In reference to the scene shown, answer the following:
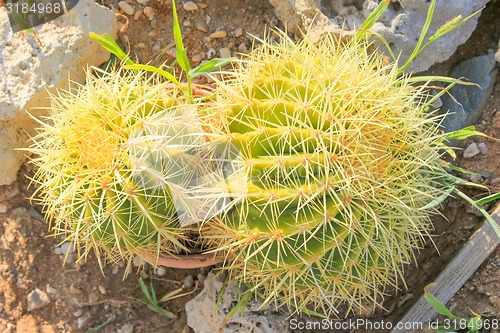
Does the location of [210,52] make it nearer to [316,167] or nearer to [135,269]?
[135,269]

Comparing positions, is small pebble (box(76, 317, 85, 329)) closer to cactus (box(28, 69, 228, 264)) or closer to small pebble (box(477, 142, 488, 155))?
cactus (box(28, 69, 228, 264))

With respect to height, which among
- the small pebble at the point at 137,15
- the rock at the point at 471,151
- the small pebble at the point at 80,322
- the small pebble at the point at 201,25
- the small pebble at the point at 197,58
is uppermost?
the small pebble at the point at 137,15

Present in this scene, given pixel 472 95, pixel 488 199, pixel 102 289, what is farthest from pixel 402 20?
pixel 102 289

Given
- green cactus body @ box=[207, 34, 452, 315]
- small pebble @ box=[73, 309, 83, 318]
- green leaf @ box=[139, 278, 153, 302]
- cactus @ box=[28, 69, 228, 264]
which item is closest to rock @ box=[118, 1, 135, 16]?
cactus @ box=[28, 69, 228, 264]

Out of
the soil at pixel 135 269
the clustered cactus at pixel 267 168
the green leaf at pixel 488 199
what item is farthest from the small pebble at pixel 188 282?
the green leaf at pixel 488 199

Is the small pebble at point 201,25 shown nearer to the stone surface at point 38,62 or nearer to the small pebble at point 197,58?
the small pebble at point 197,58

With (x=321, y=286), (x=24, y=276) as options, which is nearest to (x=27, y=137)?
(x=24, y=276)

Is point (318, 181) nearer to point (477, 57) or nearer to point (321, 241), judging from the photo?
point (321, 241)
